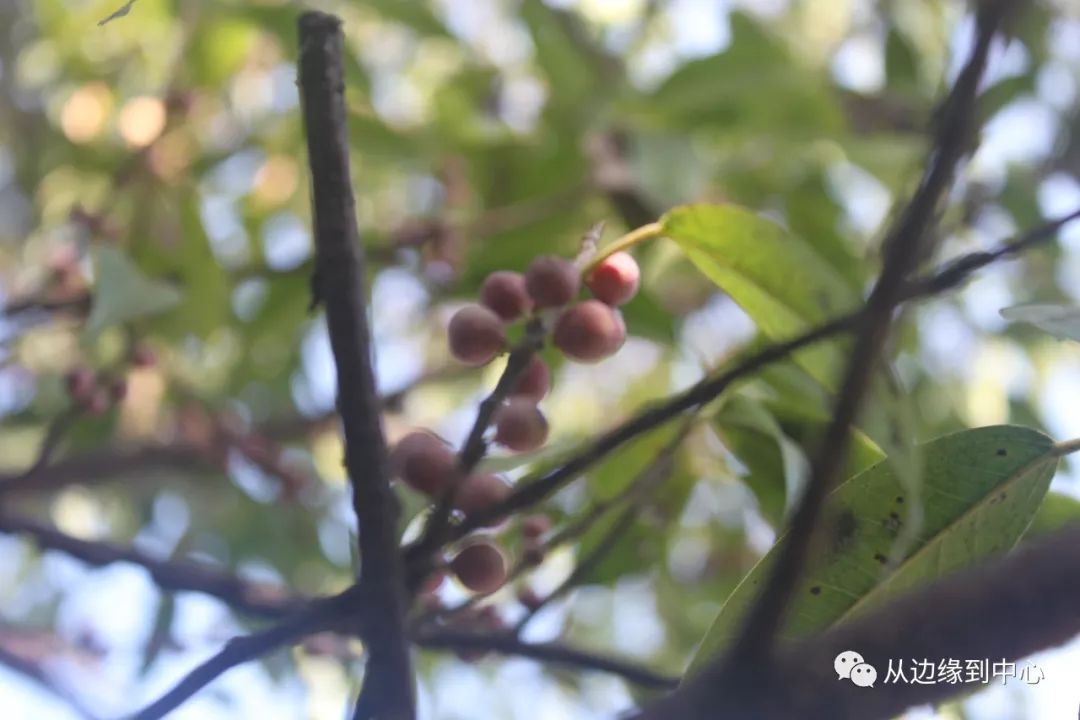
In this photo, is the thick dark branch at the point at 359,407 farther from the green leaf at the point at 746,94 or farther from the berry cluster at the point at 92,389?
the green leaf at the point at 746,94

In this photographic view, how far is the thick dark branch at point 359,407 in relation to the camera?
389 millimetres

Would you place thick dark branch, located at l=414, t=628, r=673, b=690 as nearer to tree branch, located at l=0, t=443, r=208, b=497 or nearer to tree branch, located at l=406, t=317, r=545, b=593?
tree branch, located at l=406, t=317, r=545, b=593

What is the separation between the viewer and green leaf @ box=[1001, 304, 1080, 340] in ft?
1.67

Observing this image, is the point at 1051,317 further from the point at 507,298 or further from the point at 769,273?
the point at 507,298

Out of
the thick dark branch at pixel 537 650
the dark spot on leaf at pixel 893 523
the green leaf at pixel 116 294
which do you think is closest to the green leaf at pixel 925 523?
the dark spot on leaf at pixel 893 523

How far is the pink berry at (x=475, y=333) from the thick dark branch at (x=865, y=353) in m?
0.23

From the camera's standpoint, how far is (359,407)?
0.39 meters

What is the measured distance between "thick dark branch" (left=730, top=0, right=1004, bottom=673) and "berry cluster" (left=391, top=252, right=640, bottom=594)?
0.62ft

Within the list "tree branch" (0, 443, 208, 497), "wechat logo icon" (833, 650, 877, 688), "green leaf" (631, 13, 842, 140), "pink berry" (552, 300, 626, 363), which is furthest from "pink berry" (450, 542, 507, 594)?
"green leaf" (631, 13, 842, 140)

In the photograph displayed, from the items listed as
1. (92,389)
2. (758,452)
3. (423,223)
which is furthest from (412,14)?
(758,452)

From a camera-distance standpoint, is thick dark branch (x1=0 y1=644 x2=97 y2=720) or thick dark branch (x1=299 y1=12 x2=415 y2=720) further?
thick dark branch (x1=0 y1=644 x2=97 y2=720)

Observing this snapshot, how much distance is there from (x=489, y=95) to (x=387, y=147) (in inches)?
11.2

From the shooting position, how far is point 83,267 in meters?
1.23

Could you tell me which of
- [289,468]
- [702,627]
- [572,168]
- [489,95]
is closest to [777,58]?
[572,168]
